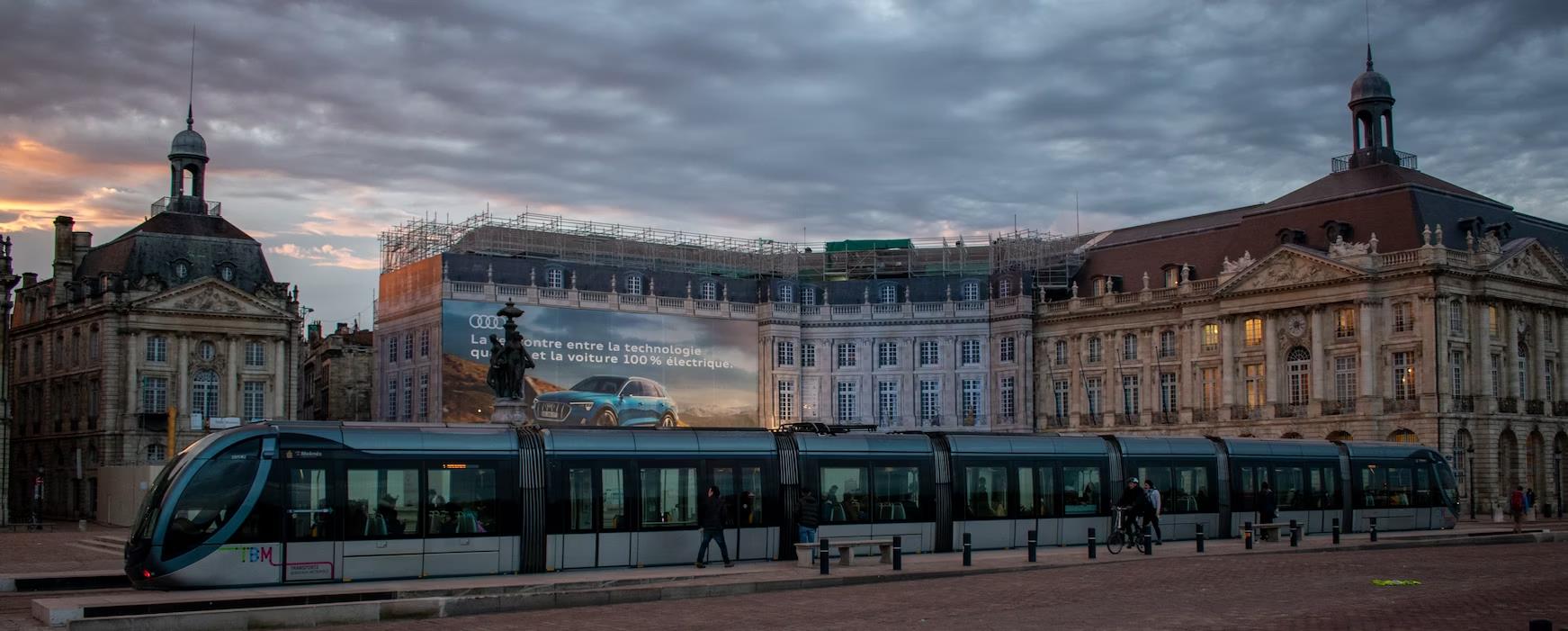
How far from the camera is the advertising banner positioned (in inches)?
2928

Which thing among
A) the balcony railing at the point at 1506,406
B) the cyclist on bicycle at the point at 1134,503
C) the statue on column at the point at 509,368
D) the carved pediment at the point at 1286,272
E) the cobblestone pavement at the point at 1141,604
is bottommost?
the cobblestone pavement at the point at 1141,604

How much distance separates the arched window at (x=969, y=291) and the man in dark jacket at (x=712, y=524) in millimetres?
60180

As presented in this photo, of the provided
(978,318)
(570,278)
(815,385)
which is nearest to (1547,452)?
(978,318)

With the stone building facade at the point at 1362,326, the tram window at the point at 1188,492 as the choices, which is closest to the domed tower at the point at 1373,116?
the stone building facade at the point at 1362,326

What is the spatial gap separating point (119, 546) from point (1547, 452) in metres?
60.6

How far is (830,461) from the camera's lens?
1273 inches

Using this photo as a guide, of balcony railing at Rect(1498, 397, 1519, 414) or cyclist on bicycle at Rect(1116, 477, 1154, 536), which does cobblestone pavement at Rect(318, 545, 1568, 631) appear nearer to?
cyclist on bicycle at Rect(1116, 477, 1154, 536)

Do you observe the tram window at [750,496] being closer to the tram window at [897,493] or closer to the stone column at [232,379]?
the tram window at [897,493]

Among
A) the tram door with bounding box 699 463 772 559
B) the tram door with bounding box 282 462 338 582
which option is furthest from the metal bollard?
the tram door with bounding box 282 462 338 582

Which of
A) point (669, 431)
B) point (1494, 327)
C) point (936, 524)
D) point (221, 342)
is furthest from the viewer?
point (221, 342)

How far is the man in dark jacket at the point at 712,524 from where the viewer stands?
29219 mm

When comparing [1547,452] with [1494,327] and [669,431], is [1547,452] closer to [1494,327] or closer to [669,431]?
[1494,327]

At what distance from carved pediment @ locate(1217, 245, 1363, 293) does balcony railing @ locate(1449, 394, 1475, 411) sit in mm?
6829

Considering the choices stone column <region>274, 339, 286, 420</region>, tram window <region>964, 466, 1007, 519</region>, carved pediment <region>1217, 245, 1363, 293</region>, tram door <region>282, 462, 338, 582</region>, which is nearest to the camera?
tram door <region>282, 462, 338, 582</region>
